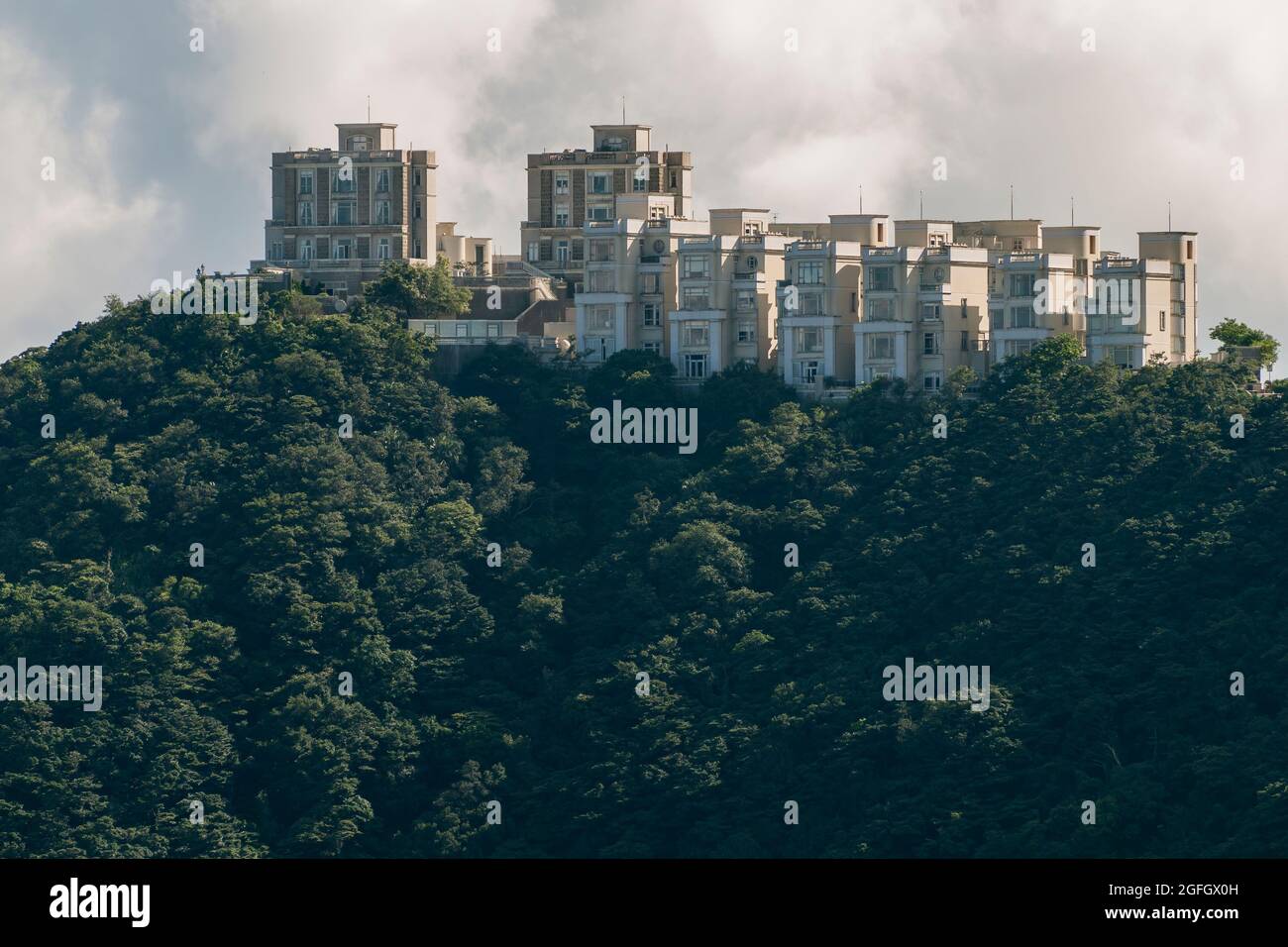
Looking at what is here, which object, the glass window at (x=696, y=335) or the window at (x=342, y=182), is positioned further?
the window at (x=342, y=182)

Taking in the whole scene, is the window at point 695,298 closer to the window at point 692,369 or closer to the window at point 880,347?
the window at point 692,369

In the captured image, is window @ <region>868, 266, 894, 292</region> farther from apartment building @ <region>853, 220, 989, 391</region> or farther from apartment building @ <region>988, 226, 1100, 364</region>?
apartment building @ <region>988, 226, 1100, 364</region>

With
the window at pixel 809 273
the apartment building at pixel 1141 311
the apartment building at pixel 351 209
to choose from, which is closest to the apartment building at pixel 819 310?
the window at pixel 809 273

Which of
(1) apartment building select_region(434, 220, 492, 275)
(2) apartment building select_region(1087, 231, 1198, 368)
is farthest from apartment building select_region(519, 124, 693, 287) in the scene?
(2) apartment building select_region(1087, 231, 1198, 368)

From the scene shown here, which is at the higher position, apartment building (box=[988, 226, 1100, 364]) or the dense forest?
apartment building (box=[988, 226, 1100, 364])

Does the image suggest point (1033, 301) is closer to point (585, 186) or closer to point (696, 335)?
point (696, 335)

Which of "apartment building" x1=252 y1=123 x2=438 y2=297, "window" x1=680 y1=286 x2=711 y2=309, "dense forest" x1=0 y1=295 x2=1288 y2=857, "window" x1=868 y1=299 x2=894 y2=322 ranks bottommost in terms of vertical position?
"dense forest" x1=0 y1=295 x2=1288 y2=857
